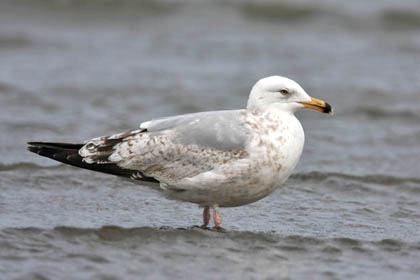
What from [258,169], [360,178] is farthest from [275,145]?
[360,178]

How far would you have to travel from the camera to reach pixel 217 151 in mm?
6711

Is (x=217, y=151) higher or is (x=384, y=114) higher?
(x=384, y=114)

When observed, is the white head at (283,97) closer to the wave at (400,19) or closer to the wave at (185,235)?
the wave at (185,235)

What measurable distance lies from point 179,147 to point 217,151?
36 cm

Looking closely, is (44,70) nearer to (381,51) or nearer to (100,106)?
(100,106)

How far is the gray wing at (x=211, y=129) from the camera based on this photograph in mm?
6652

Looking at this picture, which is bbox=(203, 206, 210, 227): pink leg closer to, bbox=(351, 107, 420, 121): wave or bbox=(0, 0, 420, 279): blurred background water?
bbox=(0, 0, 420, 279): blurred background water

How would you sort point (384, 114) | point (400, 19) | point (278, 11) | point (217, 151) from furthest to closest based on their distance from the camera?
point (278, 11), point (400, 19), point (384, 114), point (217, 151)

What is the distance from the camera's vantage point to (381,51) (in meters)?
15.3

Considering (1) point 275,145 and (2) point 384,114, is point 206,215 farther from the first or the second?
(2) point 384,114

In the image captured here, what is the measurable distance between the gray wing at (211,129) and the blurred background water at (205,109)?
32.2 inches

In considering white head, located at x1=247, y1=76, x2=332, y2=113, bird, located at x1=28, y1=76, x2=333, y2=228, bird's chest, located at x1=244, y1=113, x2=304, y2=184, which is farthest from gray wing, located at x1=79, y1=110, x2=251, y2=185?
white head, located at x1=247, y1=76, x2=332, y2=113

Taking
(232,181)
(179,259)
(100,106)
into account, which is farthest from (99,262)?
(100,106)

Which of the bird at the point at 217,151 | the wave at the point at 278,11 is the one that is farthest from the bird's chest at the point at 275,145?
the wave at the point at 278,11
